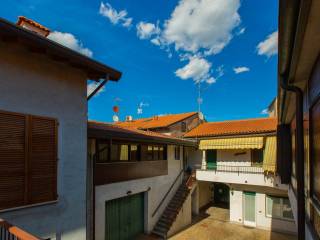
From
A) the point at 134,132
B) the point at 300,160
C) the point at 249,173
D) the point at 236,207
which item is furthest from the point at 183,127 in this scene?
the point at 300,160

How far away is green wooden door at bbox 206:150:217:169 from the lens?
23.1 meters

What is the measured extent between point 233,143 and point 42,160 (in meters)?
17.7

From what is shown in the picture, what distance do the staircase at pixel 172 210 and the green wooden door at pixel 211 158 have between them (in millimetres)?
2790

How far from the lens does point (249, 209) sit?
66.7 feet

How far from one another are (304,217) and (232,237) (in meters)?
14.6

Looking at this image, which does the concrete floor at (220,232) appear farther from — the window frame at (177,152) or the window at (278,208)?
the window frame at (177,152)

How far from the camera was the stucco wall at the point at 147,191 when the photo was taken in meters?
12.3

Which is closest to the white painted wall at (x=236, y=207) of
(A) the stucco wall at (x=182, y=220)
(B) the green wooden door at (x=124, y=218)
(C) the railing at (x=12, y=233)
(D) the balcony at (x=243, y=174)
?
(D) the balcony at (x=243, y=174)

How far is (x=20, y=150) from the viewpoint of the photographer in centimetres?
637

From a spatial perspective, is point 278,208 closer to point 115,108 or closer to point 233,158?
point 233,158

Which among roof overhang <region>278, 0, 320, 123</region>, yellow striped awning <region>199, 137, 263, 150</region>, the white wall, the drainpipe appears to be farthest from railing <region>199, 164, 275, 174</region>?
roof overhang <region>278, 0, 320, 123</region>

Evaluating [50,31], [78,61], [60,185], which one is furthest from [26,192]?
[50,31]

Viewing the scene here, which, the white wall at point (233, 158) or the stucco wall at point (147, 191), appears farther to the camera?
the white wall at point (233, 158)

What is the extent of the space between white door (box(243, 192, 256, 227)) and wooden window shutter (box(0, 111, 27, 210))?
19.6m
